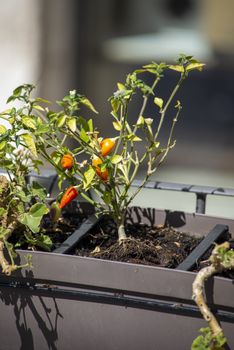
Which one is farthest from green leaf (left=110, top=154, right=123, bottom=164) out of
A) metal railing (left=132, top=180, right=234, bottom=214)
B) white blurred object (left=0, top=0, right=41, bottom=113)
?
white blurred object (left=0, top=0, right=41, bottom=113)

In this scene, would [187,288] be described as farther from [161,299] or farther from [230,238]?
[230,238]

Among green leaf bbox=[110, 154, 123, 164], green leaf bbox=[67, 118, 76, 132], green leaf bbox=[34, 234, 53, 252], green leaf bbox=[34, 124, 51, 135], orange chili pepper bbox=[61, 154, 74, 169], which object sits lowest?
green leaf bbox=[34, 234, 53, 252]

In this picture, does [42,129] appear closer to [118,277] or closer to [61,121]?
[61,121]

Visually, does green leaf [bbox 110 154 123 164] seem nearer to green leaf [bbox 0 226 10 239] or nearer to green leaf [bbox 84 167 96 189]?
green leaf [bbox 84 167 96 189]

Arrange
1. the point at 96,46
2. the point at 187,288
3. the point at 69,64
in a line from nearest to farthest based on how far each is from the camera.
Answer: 1. the point at 187,288
2. the point at 69,64
3. the point at 96,46

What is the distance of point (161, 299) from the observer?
Answer: 3.41 ft

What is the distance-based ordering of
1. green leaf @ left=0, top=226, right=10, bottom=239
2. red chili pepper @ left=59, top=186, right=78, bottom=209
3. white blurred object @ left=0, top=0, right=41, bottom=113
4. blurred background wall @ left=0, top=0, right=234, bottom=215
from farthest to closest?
blurred background wall @ left=0, top=0, right=234, bottom=215, white blurred object @ left=0, top=0, right=41, bottom=113, red chili pepper @ left=59, top=186, right=78, bottom=209, green leaf @ left=0, top=226, right=10, bottom=239

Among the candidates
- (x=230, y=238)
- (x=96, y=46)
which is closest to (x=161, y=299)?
(x=230, y=238)

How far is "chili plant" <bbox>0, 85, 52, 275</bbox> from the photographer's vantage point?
1.15 m

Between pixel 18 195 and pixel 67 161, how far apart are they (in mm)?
101

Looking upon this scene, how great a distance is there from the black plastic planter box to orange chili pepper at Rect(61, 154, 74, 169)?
0.19 m

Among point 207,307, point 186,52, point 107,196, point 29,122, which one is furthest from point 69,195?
point 186,52

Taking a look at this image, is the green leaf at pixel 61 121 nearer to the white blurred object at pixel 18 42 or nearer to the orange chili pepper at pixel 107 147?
the orange chili pepper at pixel 107 147

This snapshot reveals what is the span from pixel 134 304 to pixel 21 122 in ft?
1.12
